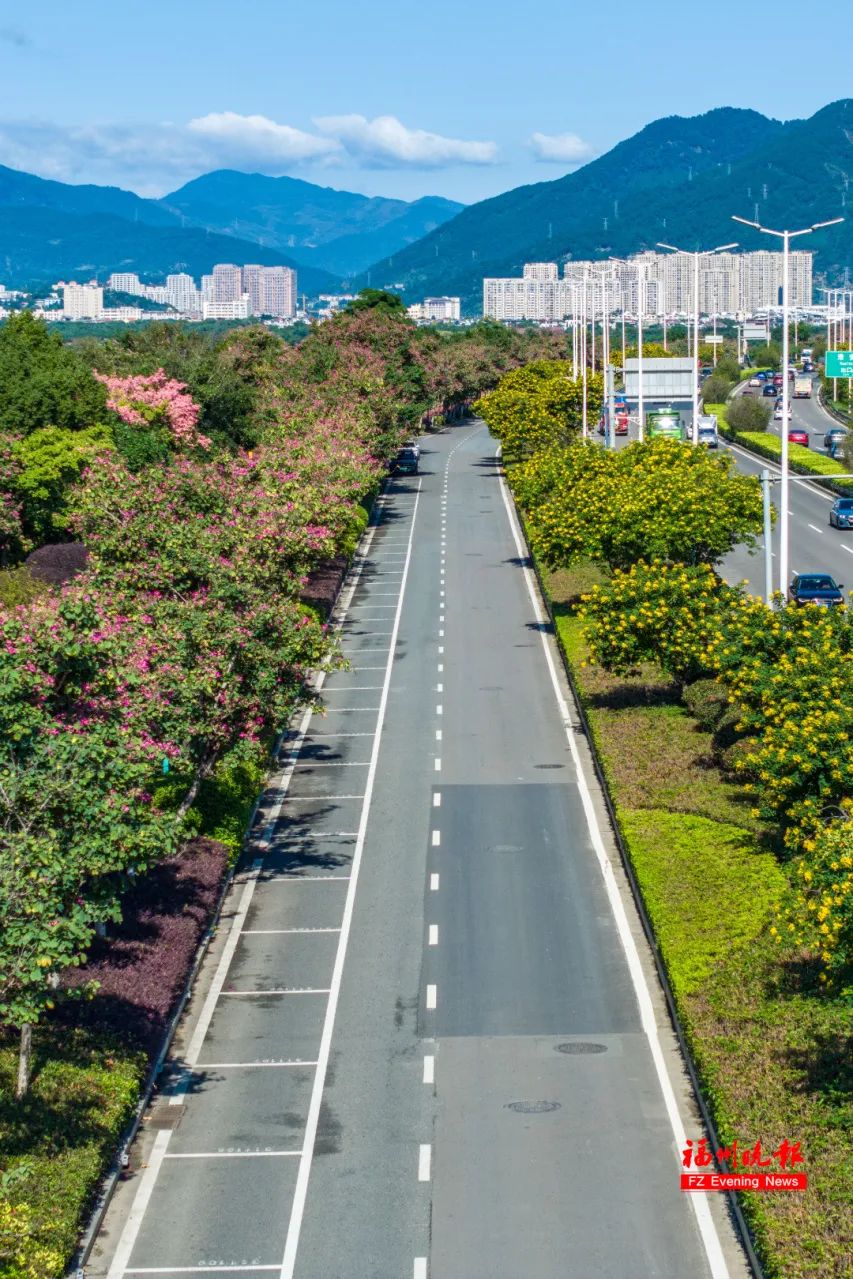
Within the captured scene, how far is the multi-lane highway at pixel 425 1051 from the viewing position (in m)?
22.3

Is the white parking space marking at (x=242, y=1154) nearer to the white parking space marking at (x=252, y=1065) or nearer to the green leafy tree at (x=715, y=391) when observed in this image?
the white parking space marking at (x=252, y=1065)

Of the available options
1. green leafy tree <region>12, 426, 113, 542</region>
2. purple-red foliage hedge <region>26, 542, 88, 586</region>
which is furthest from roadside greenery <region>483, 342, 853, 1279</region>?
green leafy tree <region>12, 426, 113, 542</region>

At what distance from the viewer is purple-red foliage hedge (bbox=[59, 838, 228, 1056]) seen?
27.0 metres

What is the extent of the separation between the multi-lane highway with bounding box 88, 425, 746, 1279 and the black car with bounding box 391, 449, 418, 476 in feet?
201

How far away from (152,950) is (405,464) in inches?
3247

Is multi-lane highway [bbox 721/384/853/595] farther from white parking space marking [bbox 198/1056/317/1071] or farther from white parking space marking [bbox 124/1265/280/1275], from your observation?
white parking space marking [bbox 124/1265/280/1275]

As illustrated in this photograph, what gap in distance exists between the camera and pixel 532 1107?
26.1 metres

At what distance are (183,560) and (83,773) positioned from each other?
15880 mm

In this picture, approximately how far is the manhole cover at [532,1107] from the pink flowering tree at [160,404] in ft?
161

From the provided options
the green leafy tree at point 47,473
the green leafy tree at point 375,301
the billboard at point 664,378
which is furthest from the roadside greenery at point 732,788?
the green leafy tree at point 375,301

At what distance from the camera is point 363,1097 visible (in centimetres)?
2662

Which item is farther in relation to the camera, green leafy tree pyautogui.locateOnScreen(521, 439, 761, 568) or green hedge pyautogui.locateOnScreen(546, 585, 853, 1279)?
green leafy tree pyautogui.locateOnScreen(521, 439, 761, 568)

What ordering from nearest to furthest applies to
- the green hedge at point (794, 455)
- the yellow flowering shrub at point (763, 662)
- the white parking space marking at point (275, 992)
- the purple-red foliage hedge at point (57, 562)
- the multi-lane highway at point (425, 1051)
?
1. the multi-lane highway at point (425, 1051)
2. the yellow flowering shrub at point (763, 662)
3. the white parking space marking at point (275, 992)
4. the purple-red foliage hedge at point (57, 562)
5. the green hedge at point (794, 455)

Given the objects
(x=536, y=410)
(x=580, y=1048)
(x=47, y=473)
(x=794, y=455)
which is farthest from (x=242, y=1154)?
(x=794, y=455)
